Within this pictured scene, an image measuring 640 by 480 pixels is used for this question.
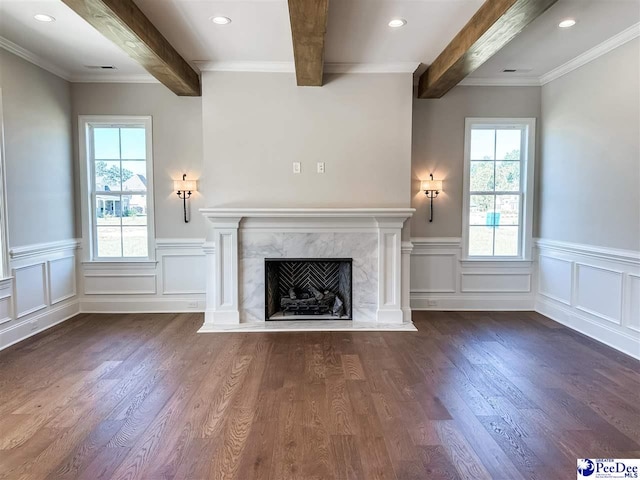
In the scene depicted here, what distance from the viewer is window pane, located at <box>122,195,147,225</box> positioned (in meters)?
4.64

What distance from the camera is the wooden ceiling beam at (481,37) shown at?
2551 mm

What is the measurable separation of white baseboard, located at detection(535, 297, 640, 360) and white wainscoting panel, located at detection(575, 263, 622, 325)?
0.10 meters

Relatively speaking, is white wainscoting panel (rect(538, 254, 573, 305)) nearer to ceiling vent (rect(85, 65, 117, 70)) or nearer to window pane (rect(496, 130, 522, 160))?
window pane (rect(496, 130, 522, 160))

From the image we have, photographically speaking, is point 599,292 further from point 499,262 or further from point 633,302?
point 499,262

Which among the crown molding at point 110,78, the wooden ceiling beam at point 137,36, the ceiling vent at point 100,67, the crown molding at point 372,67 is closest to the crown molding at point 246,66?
the wooden ceiling beam at point 137,36

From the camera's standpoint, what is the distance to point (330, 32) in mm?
3213

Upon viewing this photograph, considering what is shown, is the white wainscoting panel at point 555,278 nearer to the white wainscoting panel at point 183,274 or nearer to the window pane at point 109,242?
the white wainscoting panel at point 183,274

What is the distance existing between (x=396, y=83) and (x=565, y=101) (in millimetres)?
1948

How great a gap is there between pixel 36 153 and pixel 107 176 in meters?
0.81

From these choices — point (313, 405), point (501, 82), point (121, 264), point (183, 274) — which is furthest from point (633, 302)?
point (121, 264)

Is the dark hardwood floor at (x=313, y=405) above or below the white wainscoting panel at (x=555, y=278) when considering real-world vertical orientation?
below

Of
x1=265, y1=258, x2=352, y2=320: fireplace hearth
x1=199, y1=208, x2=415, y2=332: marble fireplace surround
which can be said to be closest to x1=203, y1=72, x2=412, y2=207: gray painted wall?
x1=199, y1=208, x2=415, y2=332: marble fireplace surround

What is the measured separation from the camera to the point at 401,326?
4.05m

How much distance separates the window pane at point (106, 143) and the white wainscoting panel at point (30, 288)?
1488 mm
